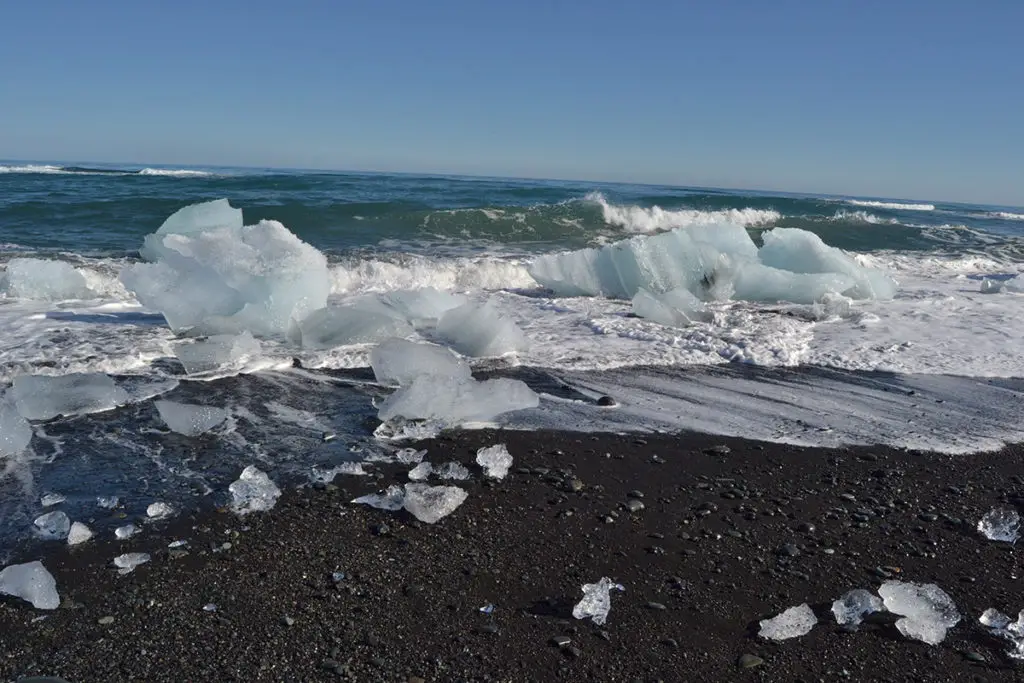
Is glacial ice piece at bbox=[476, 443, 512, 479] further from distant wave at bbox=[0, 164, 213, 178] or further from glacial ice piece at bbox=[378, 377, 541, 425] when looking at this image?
distant wave at bbox=[0, 164, 213, 178]

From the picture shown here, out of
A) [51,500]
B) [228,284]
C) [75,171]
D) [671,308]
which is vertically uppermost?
[75,171]

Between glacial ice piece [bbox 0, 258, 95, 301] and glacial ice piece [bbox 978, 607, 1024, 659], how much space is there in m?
7.18

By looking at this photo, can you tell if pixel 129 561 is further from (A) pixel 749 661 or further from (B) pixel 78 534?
(A) pixel 749 661

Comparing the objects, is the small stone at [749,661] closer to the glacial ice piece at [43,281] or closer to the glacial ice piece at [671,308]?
the glacial ice piece at [671,308]

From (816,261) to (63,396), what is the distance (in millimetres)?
7318

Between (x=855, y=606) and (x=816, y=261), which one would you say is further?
(x=816, y=261)

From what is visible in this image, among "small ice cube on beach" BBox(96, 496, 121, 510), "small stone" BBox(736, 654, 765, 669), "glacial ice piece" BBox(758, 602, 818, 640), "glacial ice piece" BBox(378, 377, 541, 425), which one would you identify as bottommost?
"small stone" BBox(736, 654, 765, 669)

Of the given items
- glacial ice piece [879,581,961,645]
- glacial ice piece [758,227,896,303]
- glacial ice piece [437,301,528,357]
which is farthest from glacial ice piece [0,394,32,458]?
glacial ice piece [758,227,896,303]

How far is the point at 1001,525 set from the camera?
2.96 metres

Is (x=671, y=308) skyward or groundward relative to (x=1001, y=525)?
skyward

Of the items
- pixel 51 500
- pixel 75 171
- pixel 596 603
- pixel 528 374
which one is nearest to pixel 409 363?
pixel 528 374

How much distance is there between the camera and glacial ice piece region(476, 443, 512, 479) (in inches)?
129

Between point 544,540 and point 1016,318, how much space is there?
261 inches

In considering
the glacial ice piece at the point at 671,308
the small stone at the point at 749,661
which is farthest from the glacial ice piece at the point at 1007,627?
the glacial ice piece at the point at 671,308
